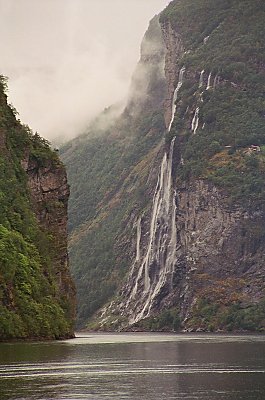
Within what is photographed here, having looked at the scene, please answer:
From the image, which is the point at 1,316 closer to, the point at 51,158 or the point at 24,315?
the point at 24,315

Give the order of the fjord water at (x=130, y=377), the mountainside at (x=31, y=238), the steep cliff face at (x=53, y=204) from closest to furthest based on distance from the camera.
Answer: the fjord water at (x=130, y=377) < the mountainside at (x=31, y=238) < the steep cliff face at (x=53, y=204)

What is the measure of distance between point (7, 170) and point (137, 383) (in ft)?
289

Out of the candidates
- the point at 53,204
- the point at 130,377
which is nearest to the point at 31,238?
the point at 53,204

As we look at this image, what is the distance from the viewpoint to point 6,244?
407ft

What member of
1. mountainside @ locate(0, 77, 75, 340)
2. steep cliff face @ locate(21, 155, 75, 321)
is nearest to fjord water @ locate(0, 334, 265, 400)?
mountainside @ locate(0, 77, 75, 340)

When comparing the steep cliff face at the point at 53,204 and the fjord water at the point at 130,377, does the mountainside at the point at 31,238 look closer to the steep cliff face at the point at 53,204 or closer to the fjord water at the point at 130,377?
the steep cliff face at the point at 53,204

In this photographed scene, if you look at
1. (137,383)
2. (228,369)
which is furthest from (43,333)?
(137,383)

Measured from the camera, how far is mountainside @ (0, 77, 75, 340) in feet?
403

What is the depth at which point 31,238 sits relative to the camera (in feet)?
470

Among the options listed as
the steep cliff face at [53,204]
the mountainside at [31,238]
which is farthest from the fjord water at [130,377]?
the steep cliff face at [53,204]

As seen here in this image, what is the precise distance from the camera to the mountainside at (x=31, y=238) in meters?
123

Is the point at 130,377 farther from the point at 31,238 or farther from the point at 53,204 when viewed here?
the point at 53,204

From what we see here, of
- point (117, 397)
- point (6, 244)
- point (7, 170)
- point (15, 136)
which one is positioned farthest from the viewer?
point (15, 136)

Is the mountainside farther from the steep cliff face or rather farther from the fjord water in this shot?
the fjord water
